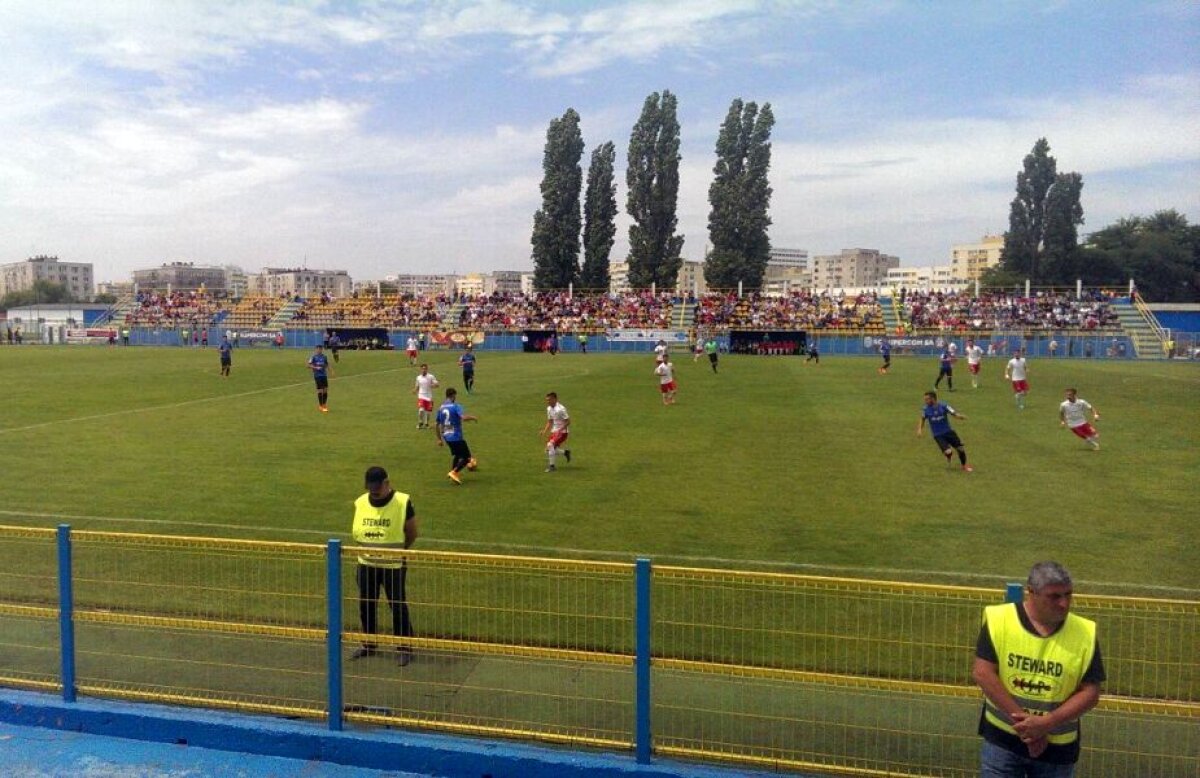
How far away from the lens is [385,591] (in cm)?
698

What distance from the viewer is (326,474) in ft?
51.3

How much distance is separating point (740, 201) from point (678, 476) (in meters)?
60.1

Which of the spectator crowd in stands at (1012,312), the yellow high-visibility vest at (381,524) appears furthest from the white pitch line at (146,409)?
the spectator crowd in stands at (1012,312)

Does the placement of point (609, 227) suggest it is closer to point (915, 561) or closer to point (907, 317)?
point (907, 317)

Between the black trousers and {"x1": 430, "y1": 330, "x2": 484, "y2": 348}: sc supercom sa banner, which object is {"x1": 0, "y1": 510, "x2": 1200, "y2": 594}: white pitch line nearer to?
the black trousers

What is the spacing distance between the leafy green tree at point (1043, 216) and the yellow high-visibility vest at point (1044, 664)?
84751mm

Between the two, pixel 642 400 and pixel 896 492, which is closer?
pixel 896 492

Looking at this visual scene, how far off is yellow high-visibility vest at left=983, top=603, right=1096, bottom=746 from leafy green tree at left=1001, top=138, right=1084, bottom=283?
3337 inches

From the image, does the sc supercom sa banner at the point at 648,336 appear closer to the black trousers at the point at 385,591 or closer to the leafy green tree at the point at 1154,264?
the leafy green tree at the point at 1154,264

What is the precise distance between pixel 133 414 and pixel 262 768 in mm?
20729

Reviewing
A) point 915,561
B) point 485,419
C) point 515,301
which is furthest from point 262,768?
point 515,301

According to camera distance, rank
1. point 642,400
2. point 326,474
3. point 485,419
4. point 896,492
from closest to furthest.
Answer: point 896,492 < point 326,474 < point 485,419 < point 642,400

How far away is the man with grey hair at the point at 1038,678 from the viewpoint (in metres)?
4.05

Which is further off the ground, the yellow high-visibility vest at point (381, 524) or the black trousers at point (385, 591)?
the yellow high-visibility vest at point (381, 524)
